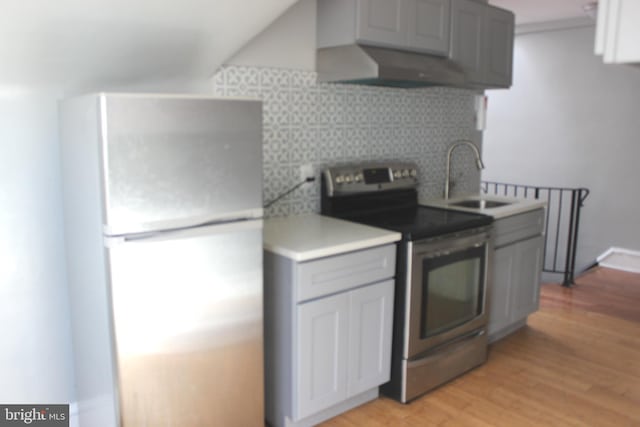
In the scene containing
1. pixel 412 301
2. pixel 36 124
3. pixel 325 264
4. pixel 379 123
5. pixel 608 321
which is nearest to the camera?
pixel 36 124

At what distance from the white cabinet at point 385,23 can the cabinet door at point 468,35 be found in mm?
121

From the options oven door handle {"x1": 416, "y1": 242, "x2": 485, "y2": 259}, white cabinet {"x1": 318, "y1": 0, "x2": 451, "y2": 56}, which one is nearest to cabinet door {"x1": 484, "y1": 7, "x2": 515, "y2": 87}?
white cabinet {"x1": 318, "y1": 0, "x2": 451, "y2": 56}

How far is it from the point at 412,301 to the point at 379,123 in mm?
1245

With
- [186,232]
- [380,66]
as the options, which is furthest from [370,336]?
[380,66]

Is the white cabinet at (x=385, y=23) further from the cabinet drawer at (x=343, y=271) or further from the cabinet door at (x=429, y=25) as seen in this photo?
the cabinet drawer at (x=343, y=271)

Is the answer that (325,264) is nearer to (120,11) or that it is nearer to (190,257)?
(190,257)

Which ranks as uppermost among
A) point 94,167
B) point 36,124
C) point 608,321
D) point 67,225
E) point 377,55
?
point 377,55

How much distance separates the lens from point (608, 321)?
157 inches

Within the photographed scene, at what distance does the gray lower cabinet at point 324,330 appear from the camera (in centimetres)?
235

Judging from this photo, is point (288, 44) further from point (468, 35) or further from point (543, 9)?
point (543, 9)

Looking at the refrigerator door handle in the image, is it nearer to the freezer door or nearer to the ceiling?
the freezer door

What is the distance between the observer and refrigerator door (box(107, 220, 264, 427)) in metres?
1.90

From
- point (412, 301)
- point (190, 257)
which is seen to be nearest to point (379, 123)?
point (412, 301)

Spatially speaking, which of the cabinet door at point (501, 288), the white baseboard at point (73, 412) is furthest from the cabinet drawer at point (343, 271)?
the white baseboard at point (73, 412)
